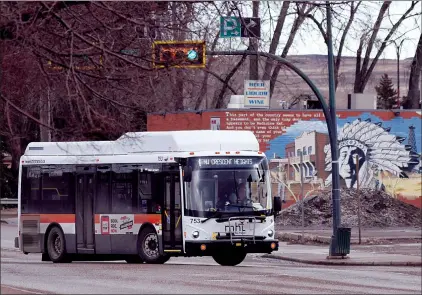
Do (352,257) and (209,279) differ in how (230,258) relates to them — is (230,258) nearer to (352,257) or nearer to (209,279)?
(352,257)

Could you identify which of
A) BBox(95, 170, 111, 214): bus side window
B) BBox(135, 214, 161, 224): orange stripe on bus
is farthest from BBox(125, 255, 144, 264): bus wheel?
BBox(95, 170, 111, 214): bus side window

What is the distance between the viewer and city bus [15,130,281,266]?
28531 millimetres

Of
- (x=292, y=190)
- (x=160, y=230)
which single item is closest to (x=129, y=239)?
(x=160, y=230)

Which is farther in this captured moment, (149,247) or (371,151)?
(371,151)

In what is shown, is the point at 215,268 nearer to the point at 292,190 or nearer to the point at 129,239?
the point at 129,239

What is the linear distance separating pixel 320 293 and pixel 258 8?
4.81 m

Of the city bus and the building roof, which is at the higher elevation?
the building roof

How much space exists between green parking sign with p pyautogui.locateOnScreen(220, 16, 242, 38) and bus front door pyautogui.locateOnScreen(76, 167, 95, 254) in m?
11.7

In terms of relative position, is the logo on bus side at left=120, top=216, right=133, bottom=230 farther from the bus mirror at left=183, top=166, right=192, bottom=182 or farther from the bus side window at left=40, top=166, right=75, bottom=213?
the bus mirror at left=183, top=166, right=192, bottom=182

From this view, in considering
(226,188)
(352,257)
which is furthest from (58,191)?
(352,257)

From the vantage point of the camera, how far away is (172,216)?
2905 centimetres

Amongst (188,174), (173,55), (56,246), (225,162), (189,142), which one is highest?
(173,55)

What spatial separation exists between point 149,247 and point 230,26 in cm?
1157

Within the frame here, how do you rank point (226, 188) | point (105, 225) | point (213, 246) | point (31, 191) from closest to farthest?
point (213, 246)
point (226, 188)
point (105, 225)
point (31, 191)
